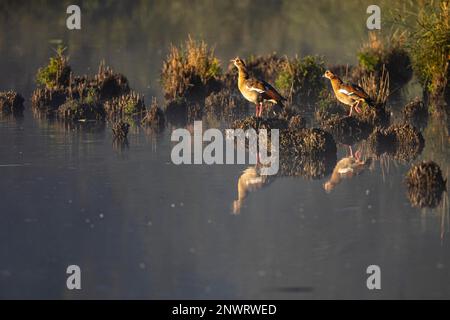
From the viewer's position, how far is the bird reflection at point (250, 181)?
57.5ft

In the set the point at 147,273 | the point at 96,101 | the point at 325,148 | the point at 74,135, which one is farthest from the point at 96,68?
the point at 147,273

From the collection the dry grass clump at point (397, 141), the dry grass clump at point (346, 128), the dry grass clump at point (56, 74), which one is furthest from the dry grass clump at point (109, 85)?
the dry grass clump at point (397, 141)

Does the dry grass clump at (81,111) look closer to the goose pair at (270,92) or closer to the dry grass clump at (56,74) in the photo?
the dry grass clump at (56,74)

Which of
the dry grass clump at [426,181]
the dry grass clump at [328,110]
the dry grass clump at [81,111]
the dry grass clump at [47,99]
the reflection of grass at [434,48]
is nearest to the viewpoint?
the dry grass clump at [426,181]

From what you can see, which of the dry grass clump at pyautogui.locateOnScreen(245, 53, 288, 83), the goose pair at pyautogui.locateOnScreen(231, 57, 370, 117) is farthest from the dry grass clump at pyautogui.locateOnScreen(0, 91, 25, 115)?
the dry grass clump at pyautogui.locateOnScreen(245, 53, 288, 83)

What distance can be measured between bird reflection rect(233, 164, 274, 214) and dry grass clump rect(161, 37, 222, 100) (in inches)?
365

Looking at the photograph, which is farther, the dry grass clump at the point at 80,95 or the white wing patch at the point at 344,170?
the dry grass clump at the point at 80,95

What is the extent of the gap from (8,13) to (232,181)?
123ft

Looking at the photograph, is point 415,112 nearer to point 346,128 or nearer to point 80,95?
point 346,128

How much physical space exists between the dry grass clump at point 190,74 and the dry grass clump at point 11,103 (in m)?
3.59

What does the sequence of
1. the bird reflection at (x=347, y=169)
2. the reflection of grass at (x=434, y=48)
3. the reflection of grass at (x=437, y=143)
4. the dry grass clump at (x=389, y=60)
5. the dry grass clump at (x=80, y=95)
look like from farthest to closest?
the dry grass clump at (x=389, y=60)
the reflection of grass at (x=434, y=48)
the dry grass clump at (x=80, y=95)
the reflection of grass at (x=437, y=143)
the bird reflection at (x=347, y=169)

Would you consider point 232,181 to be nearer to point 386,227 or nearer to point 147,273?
point 386,227

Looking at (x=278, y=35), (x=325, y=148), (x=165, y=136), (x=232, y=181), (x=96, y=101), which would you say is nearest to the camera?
(x=232, y=181)

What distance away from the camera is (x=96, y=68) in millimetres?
36000
